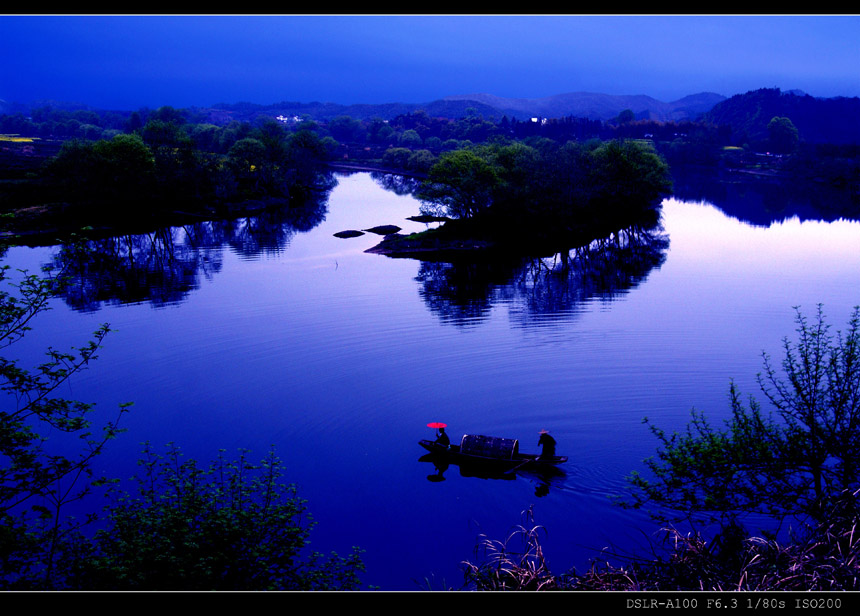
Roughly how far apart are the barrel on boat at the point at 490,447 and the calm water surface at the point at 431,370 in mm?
1313

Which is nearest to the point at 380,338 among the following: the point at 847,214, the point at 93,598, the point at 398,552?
the point at 398,552

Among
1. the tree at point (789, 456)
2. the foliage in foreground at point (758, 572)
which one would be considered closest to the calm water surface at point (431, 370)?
the tree at point (789, 456)

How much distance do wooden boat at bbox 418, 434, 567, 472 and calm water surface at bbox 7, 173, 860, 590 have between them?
27.2 inches

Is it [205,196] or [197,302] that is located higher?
[205,196]

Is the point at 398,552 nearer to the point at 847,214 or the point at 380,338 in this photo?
the point at 380,338

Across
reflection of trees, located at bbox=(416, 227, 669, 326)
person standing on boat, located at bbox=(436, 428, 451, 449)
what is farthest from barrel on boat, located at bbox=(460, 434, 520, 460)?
reflection of trees, located at bbox=(416, 227, 669, 326)

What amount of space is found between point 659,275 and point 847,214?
72.2 meters

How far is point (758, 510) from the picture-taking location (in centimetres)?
2211

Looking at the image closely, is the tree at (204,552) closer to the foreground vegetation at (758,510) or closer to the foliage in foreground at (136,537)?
the foliage in foreground at (136,537)

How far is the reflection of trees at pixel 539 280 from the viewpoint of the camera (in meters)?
57.6

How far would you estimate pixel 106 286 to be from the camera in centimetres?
6669

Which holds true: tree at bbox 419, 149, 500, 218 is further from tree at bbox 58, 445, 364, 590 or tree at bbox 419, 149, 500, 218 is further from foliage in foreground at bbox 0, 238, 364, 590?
tree at bbox 58, 445, 364, 590

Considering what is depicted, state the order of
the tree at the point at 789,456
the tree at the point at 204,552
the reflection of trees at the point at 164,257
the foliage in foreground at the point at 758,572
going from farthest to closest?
the reflection of trees at the point at 164,257, the tree at the point at 789,456, the tree at the point at 204,552, the foliage in foreground at the point at 758,572

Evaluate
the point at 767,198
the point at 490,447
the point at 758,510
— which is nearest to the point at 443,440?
the point at 490,447
